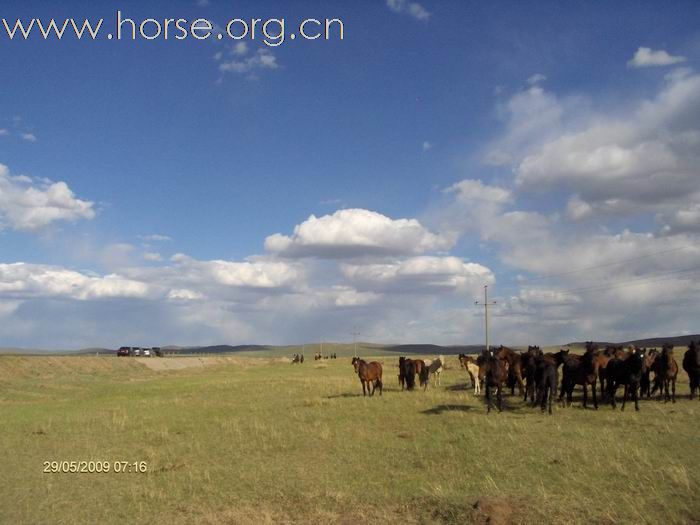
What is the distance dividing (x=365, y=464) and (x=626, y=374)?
1142 centimetres

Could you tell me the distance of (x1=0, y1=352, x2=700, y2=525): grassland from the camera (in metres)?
10.3

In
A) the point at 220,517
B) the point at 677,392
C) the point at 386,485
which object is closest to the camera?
the point at 220,517

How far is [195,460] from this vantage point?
15.2 metres

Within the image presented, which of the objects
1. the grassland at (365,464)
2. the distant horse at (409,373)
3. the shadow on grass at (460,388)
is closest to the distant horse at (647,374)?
the grassland at (365,464)

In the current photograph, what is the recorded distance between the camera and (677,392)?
24.2 m

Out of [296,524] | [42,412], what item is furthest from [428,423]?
[42,412]

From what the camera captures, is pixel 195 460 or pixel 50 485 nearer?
pixel 50 485

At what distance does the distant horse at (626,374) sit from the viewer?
64.0 feet

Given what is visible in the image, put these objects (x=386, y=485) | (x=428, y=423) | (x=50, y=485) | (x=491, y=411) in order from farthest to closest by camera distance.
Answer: (x=491, y=411) → (x=428, y=423) → (x=50, y=485) → (x=386, y=485)

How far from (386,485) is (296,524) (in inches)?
110

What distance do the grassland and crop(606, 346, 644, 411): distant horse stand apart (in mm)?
974

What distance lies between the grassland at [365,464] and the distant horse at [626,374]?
97 cm

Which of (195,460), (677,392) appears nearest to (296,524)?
(195,460)

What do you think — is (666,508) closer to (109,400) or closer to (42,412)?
(42,412)
